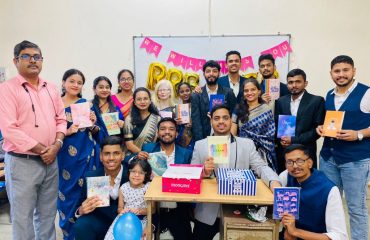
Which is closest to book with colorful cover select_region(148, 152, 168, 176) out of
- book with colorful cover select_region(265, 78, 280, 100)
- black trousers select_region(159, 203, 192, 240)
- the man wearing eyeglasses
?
black trousers select_region(159, 203, 192, 240)

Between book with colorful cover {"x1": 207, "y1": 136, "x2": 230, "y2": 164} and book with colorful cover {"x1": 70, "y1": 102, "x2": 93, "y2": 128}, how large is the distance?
1228mm

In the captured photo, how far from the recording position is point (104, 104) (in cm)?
294

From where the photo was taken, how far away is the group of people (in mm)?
2033

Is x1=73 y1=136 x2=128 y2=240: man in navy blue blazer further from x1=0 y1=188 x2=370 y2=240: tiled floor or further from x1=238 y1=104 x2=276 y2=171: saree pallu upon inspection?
x1=238 y1=104 x2=276 y2=171: saree pallu

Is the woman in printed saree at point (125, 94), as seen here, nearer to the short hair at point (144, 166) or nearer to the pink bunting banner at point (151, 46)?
the short hair at point (144, 166)

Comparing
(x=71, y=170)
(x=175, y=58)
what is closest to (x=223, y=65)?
(x=175, y=58)

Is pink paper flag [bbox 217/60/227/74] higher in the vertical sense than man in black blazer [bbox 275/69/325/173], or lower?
higher

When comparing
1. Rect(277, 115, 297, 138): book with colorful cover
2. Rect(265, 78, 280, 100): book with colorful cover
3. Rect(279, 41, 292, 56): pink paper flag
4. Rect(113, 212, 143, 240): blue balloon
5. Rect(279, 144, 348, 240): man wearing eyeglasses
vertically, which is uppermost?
Rect(279, 41, 292, 56): pink paper flag

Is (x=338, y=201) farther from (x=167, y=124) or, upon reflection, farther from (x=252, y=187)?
(x=167, y=124)

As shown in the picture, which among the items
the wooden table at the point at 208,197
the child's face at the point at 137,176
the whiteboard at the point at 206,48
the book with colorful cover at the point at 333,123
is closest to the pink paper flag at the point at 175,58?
the whiteboard at the point at 206,48

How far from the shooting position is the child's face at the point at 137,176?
2246mm

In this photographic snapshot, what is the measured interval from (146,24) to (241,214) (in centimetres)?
301

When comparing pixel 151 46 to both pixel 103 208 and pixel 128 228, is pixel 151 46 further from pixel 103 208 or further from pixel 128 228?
pixel 128 228

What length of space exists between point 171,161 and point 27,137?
3.81 feet
